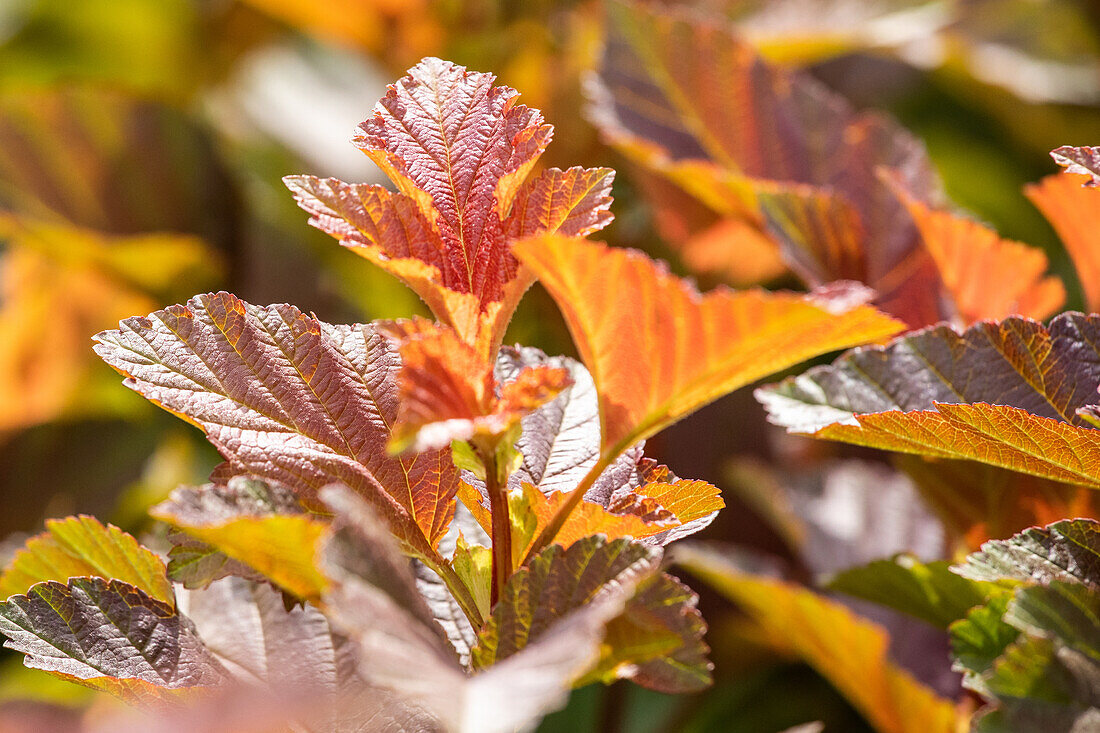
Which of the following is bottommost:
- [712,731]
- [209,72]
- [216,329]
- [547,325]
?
[712,731]

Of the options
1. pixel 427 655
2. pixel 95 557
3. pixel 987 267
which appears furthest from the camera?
pixel 987 267

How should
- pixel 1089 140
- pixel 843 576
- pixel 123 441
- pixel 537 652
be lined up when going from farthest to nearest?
pixel 1089 140 → pixel 123 441 → pixel 843 576 → pixel 537 652

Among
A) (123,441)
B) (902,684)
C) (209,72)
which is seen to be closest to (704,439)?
(902,684)

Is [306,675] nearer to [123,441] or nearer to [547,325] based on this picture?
[547,325]

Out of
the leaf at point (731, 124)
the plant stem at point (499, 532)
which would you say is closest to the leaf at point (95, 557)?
the plant stem at point (499, 532)

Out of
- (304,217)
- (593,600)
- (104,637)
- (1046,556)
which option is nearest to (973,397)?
(1046,556)

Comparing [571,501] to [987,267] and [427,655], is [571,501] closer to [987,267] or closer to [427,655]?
[427,655]

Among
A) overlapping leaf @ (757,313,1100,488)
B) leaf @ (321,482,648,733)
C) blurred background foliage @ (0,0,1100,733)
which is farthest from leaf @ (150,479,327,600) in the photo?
blurred background foliage @ (0,0,1100,733)
